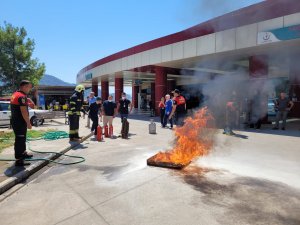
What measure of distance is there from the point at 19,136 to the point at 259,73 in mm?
10850

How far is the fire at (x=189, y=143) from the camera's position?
6321mm

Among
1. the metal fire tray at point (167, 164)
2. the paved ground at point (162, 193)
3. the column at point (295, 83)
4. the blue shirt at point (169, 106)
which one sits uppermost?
the column at point (295, 83)

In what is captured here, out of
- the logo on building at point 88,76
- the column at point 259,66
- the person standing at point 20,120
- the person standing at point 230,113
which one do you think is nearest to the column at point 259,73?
the column at point 259,66

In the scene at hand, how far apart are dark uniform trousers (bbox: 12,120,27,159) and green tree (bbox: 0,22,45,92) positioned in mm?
26784

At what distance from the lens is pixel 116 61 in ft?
78.3

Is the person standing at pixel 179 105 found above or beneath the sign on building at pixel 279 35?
beneath

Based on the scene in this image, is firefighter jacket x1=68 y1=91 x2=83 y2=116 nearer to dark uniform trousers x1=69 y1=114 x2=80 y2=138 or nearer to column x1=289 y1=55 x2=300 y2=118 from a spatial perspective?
dark uniform trousers x1=69 y1=114 x2=80 y2=138

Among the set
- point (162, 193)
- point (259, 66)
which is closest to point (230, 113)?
point (259, 66)

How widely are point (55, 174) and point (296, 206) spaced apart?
14.6 ft

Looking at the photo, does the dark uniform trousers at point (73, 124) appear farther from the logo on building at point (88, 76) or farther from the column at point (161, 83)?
the logo on building at point (88, 76)

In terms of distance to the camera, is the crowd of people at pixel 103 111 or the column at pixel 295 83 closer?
the crowd of people at pixel 103 111

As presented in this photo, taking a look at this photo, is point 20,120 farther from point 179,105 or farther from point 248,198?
point 179,105

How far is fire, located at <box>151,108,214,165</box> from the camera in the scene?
6.32 m

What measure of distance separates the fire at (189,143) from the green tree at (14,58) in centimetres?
2774
